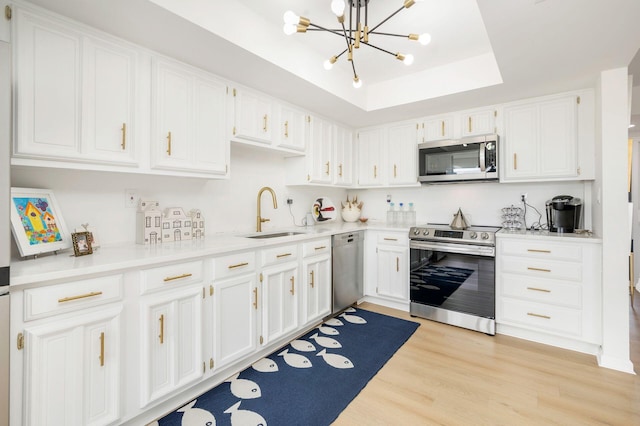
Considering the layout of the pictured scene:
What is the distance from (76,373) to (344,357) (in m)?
1.71

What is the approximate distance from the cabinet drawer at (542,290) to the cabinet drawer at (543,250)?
211 mm

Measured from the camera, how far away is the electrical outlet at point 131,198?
6.80 ft

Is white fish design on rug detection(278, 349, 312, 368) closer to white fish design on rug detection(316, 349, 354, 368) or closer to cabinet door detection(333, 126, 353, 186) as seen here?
white fish design on rug detection(316, 349, 354, 368)

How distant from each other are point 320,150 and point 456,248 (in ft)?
5.94

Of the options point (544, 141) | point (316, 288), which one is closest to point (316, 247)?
point (316, 288)

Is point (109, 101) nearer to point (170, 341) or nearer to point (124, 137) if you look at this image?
point (124, 137)

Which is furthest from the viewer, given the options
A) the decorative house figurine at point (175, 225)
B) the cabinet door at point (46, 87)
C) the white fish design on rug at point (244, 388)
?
the decorative house figurine at point (175, 225)

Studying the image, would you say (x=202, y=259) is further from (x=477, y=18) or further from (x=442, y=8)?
(x=477, y=18)

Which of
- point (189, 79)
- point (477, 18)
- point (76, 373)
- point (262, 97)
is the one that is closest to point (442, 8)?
point (477, 18)

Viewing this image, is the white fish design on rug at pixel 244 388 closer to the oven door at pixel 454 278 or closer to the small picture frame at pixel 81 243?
the small picture frame at pixel 81 243

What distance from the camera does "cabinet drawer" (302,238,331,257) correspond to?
2.71 metres

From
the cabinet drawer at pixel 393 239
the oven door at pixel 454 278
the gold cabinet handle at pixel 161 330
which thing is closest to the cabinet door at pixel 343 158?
the cabinet drawer at pixel 393 239

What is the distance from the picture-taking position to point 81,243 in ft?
5.43

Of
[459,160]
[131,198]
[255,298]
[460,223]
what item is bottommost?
[255,298]
